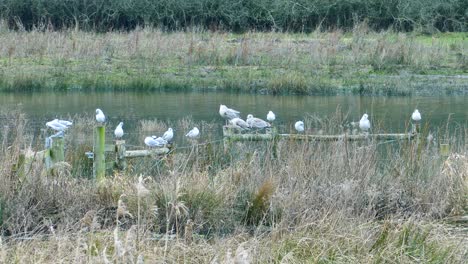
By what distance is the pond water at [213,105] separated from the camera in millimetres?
19094

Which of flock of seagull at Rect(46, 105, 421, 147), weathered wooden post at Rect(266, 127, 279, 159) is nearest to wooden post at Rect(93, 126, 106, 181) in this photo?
flock of seagull at Rect(46, 105, 421, 147)

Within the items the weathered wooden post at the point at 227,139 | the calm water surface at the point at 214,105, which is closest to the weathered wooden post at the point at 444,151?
the weathered wooden post at the point at 227,139

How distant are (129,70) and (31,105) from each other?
4.92 metres

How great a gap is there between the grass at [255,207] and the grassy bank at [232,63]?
13.8m

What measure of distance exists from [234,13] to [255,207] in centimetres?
2639

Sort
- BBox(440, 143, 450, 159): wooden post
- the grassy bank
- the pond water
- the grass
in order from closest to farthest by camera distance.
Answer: the grass, BBox(440, 143, 450, 159): wooden post, the pond water, the grassy bank

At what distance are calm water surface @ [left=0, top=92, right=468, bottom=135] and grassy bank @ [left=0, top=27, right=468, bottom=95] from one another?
0.66 metres

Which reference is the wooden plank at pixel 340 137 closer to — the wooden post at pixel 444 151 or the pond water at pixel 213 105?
the wooden post at pixel 444 151

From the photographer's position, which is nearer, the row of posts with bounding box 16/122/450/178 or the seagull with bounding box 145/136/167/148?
the row of posts with bounding box 16/122/450/178

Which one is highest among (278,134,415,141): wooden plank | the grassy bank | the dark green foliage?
the dark green foliage

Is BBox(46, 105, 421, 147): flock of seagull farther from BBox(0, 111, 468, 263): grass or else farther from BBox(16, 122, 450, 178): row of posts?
BBox(0, 111, 468, 263): grass

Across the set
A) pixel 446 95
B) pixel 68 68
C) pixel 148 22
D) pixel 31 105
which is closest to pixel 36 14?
pixel 148 22

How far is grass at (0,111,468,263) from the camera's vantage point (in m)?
6.63

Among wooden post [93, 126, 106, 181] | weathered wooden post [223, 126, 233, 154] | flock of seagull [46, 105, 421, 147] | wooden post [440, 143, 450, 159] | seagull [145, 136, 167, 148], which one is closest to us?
wooden post [93, 126, 106, 181]
